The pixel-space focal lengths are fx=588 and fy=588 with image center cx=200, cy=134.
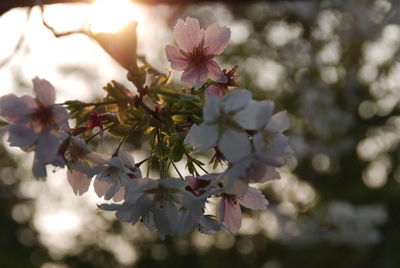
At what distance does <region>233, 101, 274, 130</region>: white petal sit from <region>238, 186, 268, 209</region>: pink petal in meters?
0.27

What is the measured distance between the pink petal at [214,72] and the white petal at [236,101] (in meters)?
0.19

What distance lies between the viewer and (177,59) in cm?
123

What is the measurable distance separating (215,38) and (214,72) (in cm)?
8

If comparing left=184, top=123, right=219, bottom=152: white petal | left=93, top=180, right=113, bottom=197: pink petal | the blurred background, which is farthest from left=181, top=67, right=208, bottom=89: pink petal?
the blurred background

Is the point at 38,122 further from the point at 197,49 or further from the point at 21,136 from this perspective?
the point at 197,49

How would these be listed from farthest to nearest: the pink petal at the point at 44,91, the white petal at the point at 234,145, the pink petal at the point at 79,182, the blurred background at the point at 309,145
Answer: the blurred background at the point at 309,145
the pink petal at the point at 79,182
the pink petal at the point at 44,91
the white petal at the point at 234,145

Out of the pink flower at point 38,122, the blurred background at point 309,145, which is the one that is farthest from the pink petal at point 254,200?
the blurred background at point 309,145

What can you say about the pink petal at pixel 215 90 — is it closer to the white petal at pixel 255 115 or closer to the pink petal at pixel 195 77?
the pink petal at pixel 195 77

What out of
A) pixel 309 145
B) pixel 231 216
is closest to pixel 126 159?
pixel 231 216

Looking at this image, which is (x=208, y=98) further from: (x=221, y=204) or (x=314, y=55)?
(x=314, y=55)

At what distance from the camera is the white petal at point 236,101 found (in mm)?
945

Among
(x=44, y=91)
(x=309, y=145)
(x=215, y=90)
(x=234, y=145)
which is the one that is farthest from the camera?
(x=309, y=145)

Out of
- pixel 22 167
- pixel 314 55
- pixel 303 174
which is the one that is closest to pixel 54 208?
pixel 22 167

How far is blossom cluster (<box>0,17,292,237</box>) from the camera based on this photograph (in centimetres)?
94
